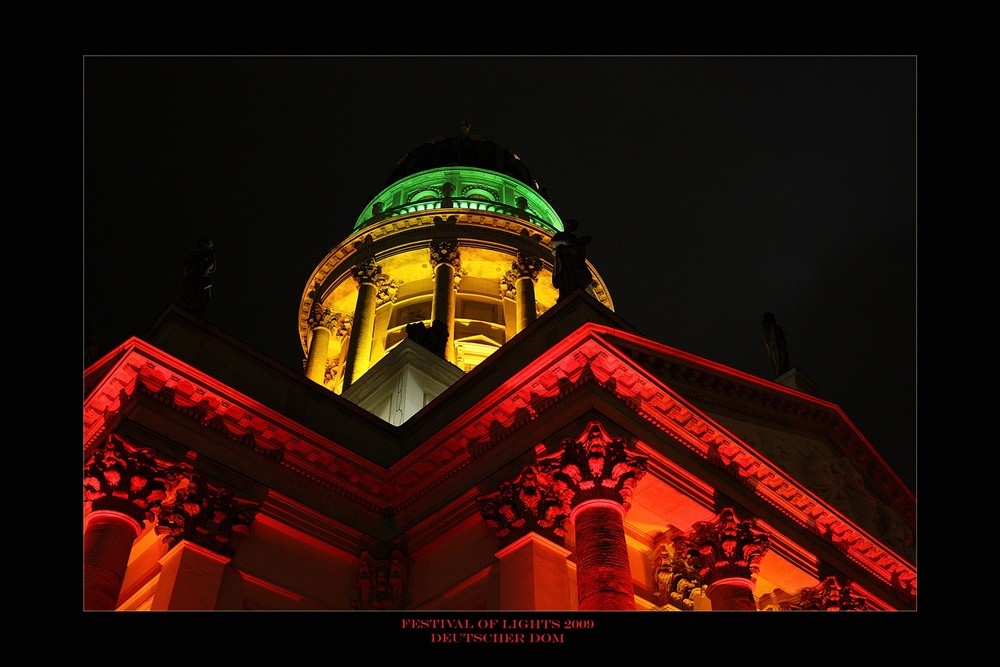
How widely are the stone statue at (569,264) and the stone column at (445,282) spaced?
48.3 ft

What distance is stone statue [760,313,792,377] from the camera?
26.5 meters

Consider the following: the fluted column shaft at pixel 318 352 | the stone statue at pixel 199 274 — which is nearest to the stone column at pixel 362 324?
the fluted column shaft at pixel 318 352

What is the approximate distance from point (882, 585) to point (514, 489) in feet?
34.1

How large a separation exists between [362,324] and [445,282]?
363 cm

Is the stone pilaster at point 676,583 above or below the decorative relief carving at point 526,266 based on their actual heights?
below

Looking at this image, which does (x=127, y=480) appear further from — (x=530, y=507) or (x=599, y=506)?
(x=599, y=506)

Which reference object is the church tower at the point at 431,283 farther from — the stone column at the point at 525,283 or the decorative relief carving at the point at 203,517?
the decorative relief carving at the point at 203,517

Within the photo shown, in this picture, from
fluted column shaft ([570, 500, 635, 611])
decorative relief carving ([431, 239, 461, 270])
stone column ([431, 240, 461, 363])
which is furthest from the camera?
decorative relief carving ([431, 239, 461, 270])

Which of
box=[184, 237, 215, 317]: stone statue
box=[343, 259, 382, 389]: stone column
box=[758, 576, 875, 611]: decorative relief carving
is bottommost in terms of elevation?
box=[758, 576, 875, 611]: decorative relief carving

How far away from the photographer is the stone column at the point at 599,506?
15.1 meters

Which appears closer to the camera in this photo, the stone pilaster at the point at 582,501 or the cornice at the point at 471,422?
the stone pilaster at the point at 582,501

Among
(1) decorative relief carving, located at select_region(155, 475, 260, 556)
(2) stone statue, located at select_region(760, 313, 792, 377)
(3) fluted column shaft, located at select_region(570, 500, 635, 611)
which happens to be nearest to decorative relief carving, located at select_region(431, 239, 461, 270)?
(2) stone statue, located at select_region(760, 313, 792, 377)

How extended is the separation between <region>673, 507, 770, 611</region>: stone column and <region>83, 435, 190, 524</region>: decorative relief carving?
962 centimetres

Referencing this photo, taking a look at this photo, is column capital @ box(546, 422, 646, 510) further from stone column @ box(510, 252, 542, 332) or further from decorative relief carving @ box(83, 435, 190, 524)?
stone column @ box(510, 252, 542, 332)
